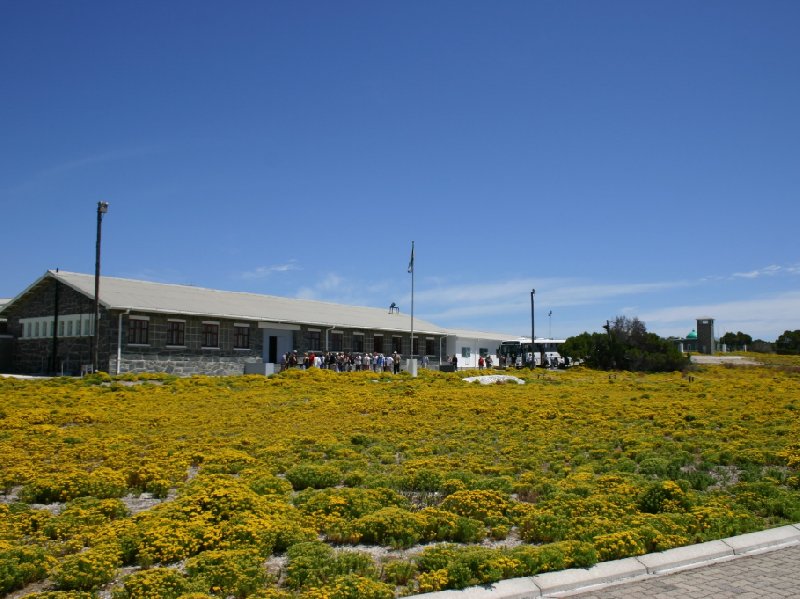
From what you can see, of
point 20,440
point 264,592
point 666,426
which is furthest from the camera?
point 666,426

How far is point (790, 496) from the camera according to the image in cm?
982

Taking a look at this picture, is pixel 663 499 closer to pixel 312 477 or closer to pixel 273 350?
pixel 312 477

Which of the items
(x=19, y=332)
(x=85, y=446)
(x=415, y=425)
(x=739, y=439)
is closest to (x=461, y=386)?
(x=415, y=425)

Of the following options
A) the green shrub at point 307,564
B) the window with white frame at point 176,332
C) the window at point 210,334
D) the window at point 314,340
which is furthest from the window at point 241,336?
the green shrub at point 307,564

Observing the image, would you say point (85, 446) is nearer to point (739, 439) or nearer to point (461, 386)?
point (739, 439)

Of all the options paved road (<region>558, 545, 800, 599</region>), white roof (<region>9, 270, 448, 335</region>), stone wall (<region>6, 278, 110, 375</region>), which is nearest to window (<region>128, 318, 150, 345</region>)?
white roof (<region>9, 270, 448, 335</region>)

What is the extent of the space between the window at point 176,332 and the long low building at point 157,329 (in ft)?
0.16

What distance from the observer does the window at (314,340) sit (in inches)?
1666

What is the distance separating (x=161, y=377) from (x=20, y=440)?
1600 cm

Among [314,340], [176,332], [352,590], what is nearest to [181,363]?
[176,332]

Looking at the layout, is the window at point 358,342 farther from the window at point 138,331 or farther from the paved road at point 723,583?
the paved road at point 723,583

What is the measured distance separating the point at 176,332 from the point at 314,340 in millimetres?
9599

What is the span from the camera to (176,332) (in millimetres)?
35250

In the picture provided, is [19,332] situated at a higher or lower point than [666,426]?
higher
